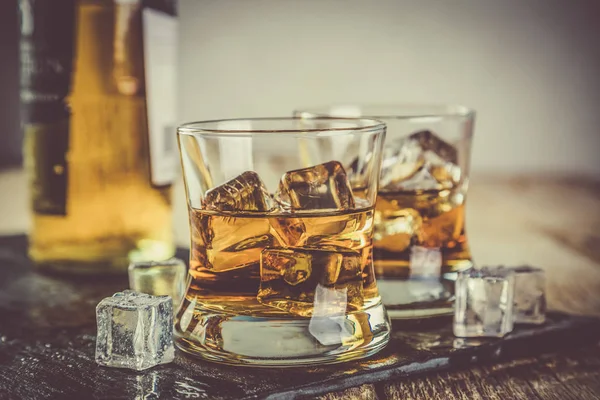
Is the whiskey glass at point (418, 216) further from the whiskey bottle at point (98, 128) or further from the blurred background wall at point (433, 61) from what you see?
the blurred background wall at point (433, 61)

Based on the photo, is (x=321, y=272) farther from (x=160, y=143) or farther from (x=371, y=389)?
(x=160, y=143)

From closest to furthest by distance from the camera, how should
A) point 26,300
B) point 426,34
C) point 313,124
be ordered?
1. point 313,124
2. point 26,300
3. point 426,34

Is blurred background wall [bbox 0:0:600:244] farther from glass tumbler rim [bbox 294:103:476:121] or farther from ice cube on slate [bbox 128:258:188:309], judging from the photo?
ice cube on slate [bbox 128:258:188:309]

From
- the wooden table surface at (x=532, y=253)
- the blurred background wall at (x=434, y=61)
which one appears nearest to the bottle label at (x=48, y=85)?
the wooden table surface at (x=532, y=253)

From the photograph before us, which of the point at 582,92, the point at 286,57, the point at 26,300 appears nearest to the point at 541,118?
the point at 582,92

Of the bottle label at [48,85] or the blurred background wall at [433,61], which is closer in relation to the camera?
the bottle label at [48,85]

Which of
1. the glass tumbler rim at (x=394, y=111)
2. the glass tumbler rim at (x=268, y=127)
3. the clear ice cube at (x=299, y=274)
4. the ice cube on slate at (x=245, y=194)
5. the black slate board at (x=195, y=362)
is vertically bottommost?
the black slate board at (x=195, y=362)
